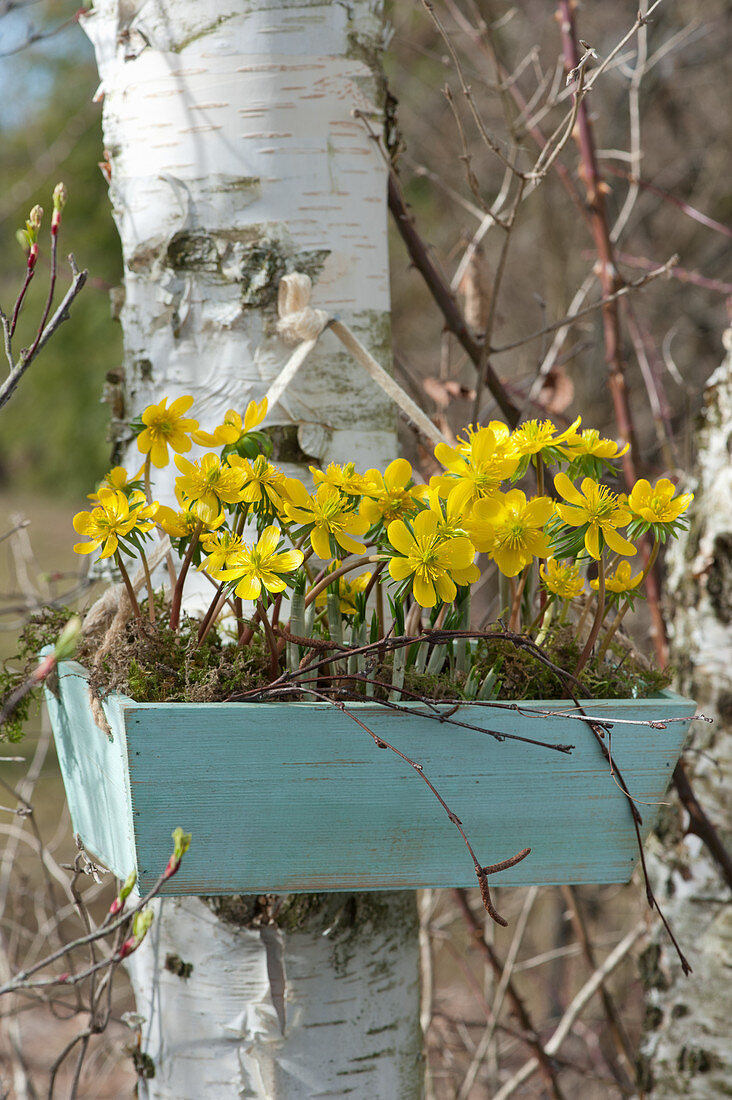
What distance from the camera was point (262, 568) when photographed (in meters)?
0.77

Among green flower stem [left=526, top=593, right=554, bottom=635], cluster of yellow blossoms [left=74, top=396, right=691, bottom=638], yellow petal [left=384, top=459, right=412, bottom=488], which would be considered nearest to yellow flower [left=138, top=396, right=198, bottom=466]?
cluster of yellow blossoms [left=74, top=396, right=691, bottom=638]

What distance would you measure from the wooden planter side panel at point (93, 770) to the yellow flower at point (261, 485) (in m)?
0.23

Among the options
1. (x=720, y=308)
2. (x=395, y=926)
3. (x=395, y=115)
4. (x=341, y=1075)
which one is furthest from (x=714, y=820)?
(x=720, y=308)

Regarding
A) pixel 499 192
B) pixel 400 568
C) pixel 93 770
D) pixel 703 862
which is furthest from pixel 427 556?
pixel 499 192

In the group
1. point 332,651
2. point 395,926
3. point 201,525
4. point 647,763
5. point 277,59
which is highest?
point 277,59

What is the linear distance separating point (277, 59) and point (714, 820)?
1325mm

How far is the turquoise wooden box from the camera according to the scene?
785mm

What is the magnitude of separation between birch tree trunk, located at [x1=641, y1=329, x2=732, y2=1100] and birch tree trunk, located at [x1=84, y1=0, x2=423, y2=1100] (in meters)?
0.55

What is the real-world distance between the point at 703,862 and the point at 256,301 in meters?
1.16

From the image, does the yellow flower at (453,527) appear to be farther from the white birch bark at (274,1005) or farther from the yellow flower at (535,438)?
the white birch bark at (274,1005)

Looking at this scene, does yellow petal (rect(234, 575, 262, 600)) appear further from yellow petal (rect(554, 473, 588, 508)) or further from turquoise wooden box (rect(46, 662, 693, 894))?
yellow petal (rect(554, 473, 588, 508))

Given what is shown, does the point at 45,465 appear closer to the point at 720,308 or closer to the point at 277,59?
the point at 720,308

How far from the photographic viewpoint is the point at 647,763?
847mm

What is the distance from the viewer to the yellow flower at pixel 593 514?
812 mm
